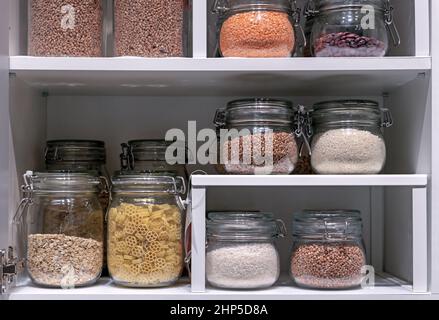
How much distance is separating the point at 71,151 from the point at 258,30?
1.36 feet

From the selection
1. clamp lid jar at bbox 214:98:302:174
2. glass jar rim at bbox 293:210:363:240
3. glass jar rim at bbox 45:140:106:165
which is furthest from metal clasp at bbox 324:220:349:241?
glass jar rim at bbox 45:140:106:165

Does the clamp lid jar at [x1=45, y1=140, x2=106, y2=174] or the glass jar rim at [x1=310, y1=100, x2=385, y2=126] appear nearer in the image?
the glass jar rim at [x1=310, y1=100, x2=385, y2=126]

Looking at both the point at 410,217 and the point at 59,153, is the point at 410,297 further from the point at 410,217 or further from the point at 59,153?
the point at 59,153

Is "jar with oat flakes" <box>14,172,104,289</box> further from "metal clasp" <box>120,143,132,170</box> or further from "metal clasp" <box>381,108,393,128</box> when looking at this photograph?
"metal clasp" <box>381,108,393,128</box>

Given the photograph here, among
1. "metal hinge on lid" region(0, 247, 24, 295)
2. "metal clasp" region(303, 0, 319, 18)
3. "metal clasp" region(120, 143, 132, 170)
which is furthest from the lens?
"metal clasp" region(120, 143, 132, 170)

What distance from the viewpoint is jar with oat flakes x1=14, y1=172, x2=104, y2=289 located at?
105 cm

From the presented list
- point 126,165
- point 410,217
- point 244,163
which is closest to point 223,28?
point 244,163

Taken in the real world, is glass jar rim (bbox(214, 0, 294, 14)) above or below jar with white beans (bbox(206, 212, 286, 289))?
above

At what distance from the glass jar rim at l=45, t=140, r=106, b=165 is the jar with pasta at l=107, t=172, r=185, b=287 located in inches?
5.3

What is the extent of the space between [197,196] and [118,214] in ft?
0.44

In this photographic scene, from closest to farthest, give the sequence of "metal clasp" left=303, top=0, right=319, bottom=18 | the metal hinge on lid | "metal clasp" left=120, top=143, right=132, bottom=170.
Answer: the metal hinge on lid
"metal clasp" left=303, top=0, right=319, bottom=18
"metal clasp" left=120, top=143, right=132, bottom=170

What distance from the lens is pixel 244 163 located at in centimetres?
106

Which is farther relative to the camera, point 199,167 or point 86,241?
point 199,167
